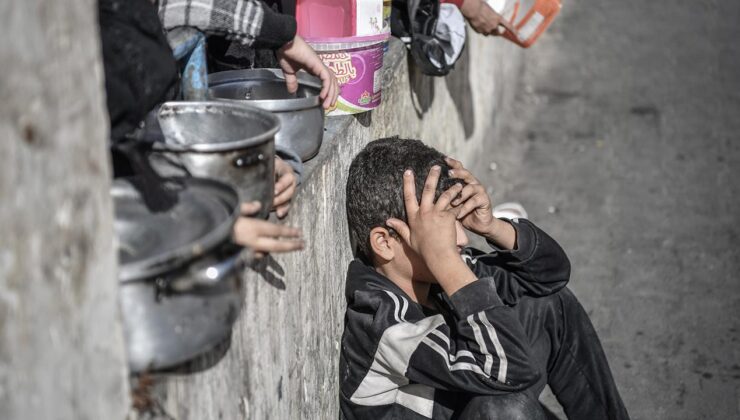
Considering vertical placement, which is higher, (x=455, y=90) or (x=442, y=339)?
(x=442, y=339)

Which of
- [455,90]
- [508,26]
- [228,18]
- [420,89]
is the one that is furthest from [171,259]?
[455,90]

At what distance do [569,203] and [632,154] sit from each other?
835mm

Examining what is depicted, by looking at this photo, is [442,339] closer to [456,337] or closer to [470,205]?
[456,337]

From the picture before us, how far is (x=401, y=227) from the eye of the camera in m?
2.71

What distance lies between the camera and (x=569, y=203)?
537 cm

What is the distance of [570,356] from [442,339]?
795 millimetres

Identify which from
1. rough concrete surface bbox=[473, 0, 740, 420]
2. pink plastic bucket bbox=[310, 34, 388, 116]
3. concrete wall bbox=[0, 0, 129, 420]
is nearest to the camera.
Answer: concrete wall bbox=[0, 0, 129, 420]

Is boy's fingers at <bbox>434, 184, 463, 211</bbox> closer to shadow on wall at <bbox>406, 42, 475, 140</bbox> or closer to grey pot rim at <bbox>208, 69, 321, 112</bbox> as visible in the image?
grey pot rim at <bbox>208, 69, 321, 112</bbox>

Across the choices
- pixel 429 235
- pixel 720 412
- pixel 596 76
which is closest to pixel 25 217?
pixel 429 235

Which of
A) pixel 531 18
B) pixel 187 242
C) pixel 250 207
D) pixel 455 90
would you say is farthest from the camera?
pixel 455 90

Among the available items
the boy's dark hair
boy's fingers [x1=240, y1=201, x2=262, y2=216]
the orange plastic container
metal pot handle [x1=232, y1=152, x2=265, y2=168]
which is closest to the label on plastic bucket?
the boy's dark hair

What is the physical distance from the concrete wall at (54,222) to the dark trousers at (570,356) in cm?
192

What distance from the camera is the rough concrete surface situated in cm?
397

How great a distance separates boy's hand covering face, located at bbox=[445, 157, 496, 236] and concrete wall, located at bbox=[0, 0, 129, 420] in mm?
1522
